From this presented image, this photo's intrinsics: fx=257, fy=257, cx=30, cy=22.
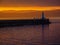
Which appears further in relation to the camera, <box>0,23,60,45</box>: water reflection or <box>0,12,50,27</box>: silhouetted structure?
<box>0,12,50,27</box>: silhouetted structure

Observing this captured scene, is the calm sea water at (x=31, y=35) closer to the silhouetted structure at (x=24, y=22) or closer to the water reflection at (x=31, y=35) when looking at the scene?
the water reflection at (x=31, y=35)

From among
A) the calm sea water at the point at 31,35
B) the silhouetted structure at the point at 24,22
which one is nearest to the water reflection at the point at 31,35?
the calm sea water at the point at 31,35

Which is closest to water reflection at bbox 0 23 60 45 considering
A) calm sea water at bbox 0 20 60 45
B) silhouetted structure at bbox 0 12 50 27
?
calm sea water at bbox 0 20 60 45

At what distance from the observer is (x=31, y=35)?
42.9 feet

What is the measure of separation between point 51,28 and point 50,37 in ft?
7.96

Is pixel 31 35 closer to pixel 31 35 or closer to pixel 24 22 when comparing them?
pixel 31 35

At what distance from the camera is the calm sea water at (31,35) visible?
11.4 m

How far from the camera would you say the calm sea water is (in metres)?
11.4

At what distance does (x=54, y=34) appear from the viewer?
13211 mm

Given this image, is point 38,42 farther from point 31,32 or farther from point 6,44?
point 31,32

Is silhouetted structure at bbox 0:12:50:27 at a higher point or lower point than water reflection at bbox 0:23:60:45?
higher

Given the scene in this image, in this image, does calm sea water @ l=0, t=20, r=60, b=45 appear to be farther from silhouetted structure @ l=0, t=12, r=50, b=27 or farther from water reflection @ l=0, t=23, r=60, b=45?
silhouetted structure @ l=0, t=12, r=50, b=27

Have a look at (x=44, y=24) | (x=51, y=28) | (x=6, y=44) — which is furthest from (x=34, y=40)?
(x=44, y=24)

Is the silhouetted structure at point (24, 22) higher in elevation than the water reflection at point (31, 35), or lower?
higher
